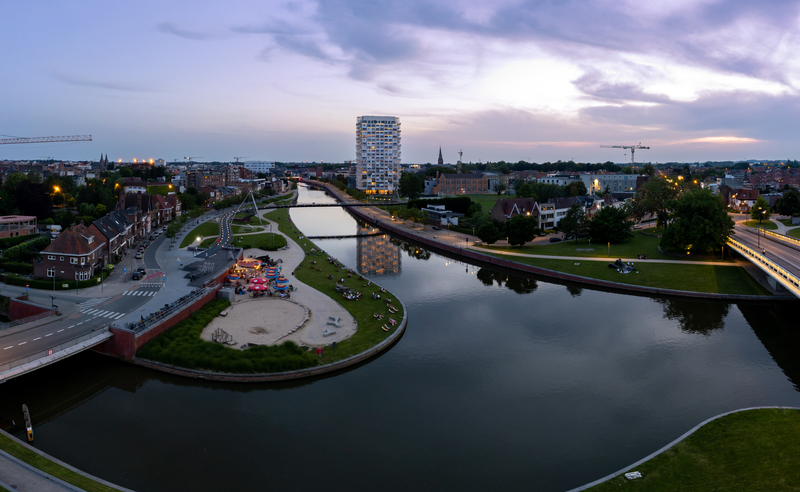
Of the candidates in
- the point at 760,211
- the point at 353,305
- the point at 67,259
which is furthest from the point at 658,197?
the point at 67,259

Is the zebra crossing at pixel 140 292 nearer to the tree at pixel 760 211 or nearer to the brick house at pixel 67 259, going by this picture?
the brick house at pixel 67 259

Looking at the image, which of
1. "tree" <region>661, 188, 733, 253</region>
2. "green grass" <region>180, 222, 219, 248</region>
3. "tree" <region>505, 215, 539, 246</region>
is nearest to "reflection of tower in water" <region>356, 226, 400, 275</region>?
"tree" <region>505, 215, 539, 246</region>

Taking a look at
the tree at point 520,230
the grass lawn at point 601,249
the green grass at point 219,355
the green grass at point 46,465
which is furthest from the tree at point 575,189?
the green grass at point 46,465

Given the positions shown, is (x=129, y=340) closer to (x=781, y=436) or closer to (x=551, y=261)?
(x=781, y=436)

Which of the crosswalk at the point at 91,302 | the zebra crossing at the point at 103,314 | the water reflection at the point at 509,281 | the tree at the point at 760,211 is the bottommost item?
the water reflection at the point at 509,281

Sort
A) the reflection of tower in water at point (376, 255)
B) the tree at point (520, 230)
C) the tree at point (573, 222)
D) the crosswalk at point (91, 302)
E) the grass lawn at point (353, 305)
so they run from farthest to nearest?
the tree at point (573, 222) < the tree at point (520, 230) < the reflection of tower in water at point (376, 255) < the crosswalk at point (91, 302) < the grass lawn at point (353, 305)

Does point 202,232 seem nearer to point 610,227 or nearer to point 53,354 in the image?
point 53,354

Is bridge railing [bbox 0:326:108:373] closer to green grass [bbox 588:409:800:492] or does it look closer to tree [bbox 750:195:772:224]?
green grass [bbox 588:409:800:492]
